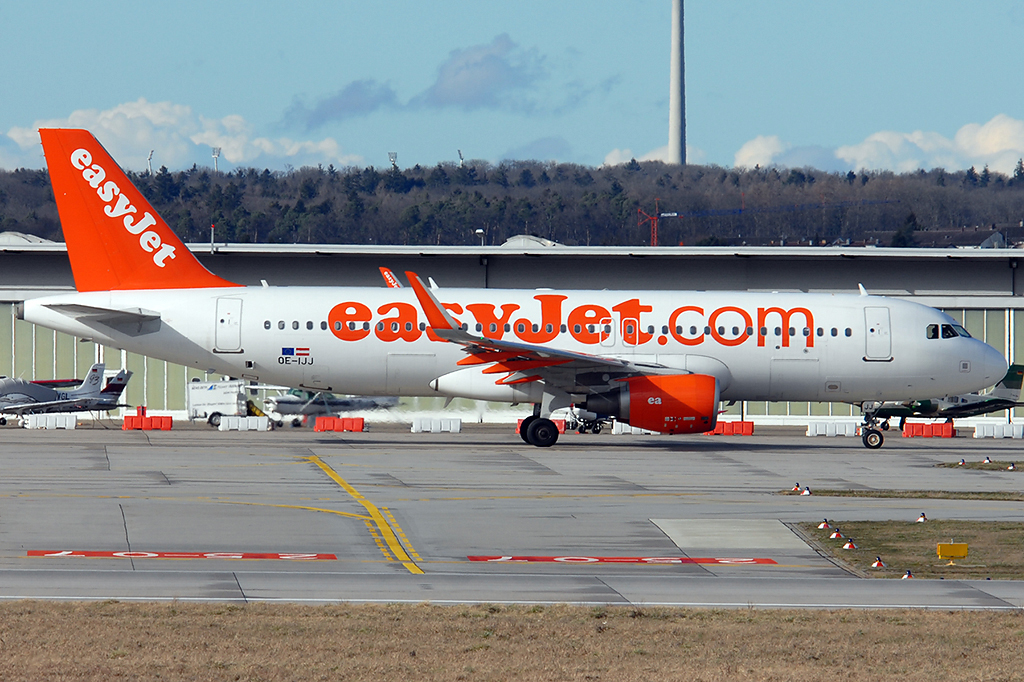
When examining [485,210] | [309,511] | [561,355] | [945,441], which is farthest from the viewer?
[485,210]

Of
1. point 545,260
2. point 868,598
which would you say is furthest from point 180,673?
point 545,260

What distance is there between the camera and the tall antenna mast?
516 ft

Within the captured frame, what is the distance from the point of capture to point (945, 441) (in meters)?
44.2

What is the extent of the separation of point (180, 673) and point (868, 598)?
8.17 m

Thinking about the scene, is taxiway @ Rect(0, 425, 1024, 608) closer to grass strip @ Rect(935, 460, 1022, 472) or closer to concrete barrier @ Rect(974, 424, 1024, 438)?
grass strip @ Rect(935, 460, 1022, 472)

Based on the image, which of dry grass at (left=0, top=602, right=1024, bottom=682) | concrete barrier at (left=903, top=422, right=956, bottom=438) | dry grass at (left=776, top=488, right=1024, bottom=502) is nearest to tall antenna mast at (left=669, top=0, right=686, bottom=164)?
concrete barrier at (left=903, top=422, right=956, bottom=438)

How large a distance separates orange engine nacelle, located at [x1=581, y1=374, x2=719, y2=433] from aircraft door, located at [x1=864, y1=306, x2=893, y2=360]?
606 cm

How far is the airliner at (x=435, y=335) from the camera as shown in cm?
3453

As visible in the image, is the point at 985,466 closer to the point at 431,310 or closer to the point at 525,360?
the point at 525,360

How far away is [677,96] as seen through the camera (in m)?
164

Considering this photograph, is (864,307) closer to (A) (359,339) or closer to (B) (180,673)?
(A) (359,339)

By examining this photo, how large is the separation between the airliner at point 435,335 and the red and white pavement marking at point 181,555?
17.7 meters

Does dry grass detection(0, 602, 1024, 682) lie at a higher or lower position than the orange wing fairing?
lower

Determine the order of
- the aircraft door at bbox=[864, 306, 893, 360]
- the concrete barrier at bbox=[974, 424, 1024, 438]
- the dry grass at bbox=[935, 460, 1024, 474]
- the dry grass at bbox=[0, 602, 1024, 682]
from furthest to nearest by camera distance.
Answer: the concrete barrier at bbox=[974, 424, 1024, 438]
the aircraft door at bbox=[864, 306, 893, 360]
the dry grass at bbox=[935, 460, 1024, 474]
the dry grass at bbox=[0, 602, 1024, 682]
